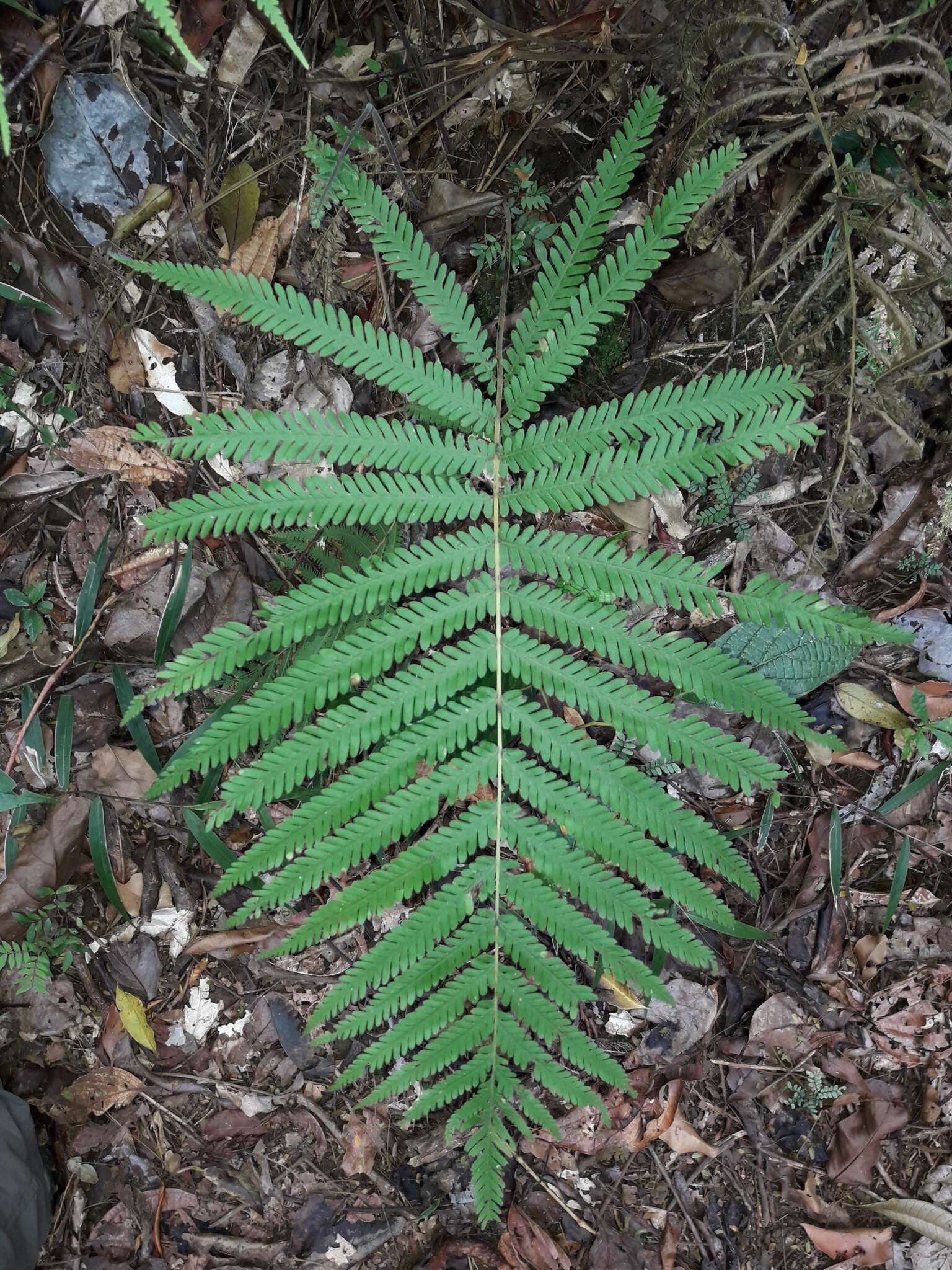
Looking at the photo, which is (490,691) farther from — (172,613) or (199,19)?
(199,19)

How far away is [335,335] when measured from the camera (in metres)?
2.13

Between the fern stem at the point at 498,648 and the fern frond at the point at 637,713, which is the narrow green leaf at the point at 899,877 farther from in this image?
the fern stem at the point at 498,648

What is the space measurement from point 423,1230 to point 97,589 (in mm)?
2705

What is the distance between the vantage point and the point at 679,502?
287 cm

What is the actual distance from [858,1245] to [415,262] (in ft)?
12.2

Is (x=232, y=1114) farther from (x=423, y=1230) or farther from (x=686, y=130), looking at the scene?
(x=686, y=130)

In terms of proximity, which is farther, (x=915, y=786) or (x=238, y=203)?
(x=915, y=786)

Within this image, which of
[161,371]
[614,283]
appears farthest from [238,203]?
[614,283]

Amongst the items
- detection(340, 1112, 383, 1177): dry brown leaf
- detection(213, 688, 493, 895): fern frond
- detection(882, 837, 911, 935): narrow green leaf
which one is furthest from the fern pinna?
detection(882, 837, 911, 935): narrow green leaf

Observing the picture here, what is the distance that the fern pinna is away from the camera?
2.01 m

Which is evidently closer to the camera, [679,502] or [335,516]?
[335,516]

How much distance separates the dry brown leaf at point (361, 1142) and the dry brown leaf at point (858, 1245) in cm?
166

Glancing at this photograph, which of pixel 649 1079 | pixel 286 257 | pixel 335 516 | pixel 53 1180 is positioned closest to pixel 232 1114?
pixel 53 1180

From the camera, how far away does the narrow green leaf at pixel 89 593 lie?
293 centimetres
